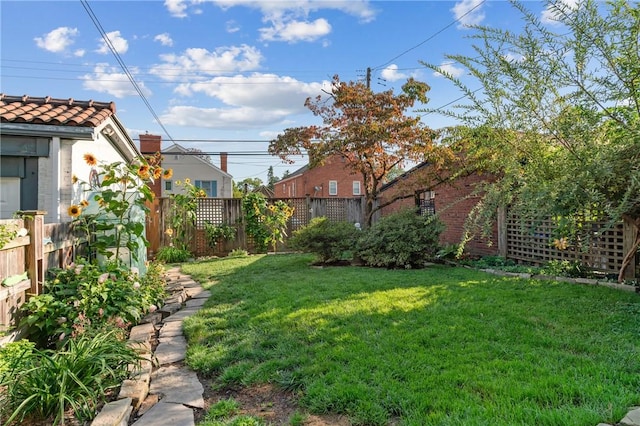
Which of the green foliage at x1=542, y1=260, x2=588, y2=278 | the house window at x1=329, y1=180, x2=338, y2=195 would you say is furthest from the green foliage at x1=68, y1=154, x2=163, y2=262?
the house window at x1=329, y1=180, x2=338, y2=195

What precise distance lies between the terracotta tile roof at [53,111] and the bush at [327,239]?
4.38 meters

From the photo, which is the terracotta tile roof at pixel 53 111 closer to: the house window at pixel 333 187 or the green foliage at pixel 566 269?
the green foliage at pixel 566 269

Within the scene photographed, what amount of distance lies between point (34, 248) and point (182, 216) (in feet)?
24.1

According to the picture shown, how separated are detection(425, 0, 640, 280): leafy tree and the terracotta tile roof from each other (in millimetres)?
4735

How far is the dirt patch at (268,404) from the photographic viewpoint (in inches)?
82.3

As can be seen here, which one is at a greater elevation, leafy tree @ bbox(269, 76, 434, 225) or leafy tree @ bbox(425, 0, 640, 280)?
leafy tree @ bbox(269, 76, 434, 225)

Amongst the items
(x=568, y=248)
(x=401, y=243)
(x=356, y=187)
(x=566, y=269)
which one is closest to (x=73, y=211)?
(x=401, y=243)

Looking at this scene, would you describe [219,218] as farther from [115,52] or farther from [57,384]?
[57,384]

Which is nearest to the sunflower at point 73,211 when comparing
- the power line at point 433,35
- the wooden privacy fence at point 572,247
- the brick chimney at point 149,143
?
the wooden privacy fence at point 572,247

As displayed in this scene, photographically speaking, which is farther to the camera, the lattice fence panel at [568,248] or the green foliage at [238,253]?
the green foliage at [238,253]

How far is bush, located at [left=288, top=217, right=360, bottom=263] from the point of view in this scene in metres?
7.93

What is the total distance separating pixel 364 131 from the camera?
8.40m

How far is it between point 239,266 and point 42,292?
16.2 feet

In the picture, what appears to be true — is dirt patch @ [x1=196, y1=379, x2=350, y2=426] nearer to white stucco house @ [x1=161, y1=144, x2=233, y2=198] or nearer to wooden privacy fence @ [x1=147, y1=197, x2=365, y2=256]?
wooden privacy fence @ [x1=147, y1=197, x2=365, y2=256]
